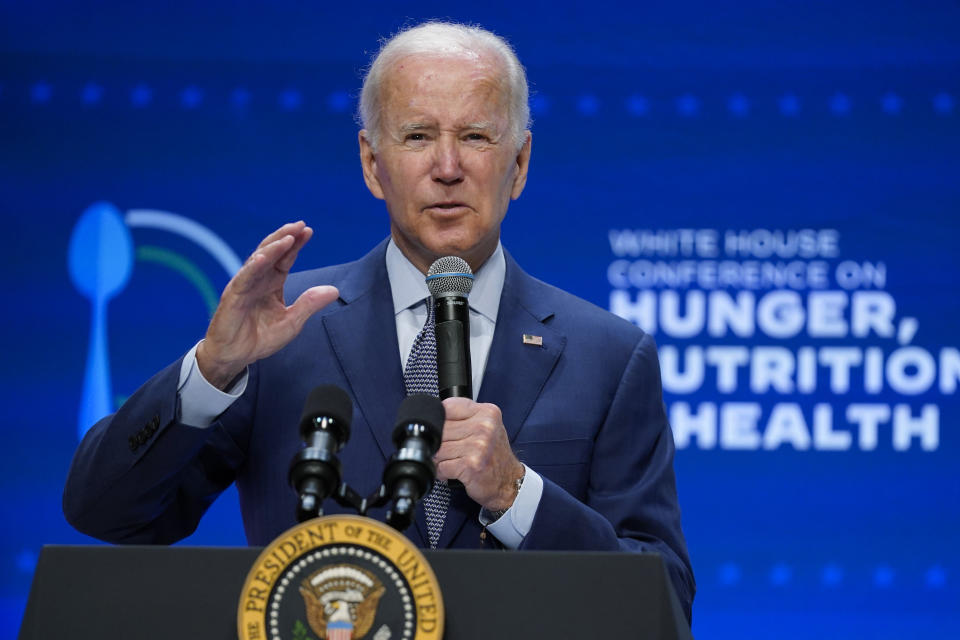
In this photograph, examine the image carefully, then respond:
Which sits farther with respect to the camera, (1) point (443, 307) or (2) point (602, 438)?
(2) point (602, 438)

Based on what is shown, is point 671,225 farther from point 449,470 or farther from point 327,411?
point 327,411

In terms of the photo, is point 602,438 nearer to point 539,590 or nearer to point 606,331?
point 606,331

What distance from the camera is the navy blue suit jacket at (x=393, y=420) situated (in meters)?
1.89

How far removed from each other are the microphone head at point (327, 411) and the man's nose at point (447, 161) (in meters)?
0.85

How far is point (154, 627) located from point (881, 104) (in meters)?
3.30

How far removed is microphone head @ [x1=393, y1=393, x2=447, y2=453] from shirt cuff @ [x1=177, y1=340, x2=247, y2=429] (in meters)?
0.56

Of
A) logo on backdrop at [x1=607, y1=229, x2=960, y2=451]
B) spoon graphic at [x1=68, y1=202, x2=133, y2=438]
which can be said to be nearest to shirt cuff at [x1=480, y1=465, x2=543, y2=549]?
logo on backdrop at [x1=607, y1=229, x2=960, y2=451]

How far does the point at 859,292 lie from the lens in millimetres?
3754

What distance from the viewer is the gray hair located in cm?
208

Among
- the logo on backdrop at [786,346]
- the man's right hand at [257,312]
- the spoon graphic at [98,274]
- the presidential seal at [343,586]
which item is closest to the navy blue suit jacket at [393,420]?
the man's right hand at [257,312]

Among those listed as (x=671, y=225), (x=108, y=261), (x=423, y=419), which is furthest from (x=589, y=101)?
(x=423, y=419)

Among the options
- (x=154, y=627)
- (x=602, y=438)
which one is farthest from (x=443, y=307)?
(x=154, y=627)

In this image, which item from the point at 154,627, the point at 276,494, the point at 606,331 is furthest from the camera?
the point at 606,331

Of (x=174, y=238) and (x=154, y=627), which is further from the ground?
(x=174, y=238)
